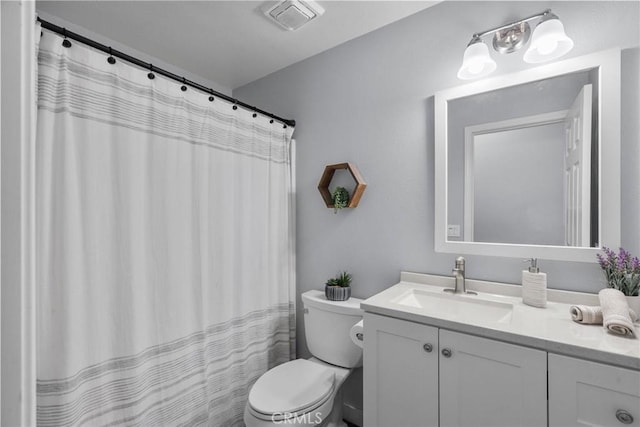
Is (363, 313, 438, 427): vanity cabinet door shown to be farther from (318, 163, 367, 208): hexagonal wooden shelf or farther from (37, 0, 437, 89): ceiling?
(37, 0, 437, 89): ceiling

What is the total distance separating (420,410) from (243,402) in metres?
1.08

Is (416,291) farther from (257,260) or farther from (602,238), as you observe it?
(257,260)

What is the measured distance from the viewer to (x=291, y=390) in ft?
4.71

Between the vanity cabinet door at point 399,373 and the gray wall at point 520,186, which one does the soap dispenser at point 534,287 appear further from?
the vanity cabinet door at point 399,373

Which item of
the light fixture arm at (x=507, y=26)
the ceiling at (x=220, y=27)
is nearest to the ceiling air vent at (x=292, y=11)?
the ceiling at (x=220, y=27)

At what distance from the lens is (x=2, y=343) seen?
13.1 inches

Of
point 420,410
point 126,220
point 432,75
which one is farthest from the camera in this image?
point 432,75

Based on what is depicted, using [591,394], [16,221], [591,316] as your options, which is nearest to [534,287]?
[591,316]

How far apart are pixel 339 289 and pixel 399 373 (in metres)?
0.62

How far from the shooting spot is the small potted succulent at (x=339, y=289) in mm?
1729

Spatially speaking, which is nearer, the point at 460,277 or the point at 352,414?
the point at 460,277

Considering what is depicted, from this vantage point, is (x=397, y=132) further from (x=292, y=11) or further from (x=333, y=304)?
(x=333, y=304)

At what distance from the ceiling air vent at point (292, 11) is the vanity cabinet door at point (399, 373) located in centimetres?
153

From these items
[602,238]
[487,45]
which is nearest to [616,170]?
[602,238]
